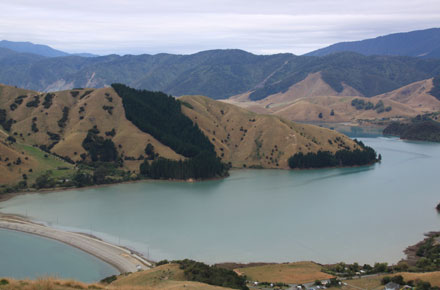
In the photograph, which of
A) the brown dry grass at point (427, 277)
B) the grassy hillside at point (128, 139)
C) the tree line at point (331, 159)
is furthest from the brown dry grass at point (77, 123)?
the brown dry grass at point (427, 277)

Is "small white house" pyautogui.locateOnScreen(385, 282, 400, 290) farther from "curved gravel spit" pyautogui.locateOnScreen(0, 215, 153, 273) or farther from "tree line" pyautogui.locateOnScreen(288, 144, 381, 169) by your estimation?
"tree line" pyautogui.locateOnScreen(288, 144, 381, 169)

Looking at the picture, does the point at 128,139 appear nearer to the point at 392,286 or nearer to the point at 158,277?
the point at 158,277

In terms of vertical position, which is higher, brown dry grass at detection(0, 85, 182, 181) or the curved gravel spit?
brown dry grass at detection(0, 85, 182, 181)

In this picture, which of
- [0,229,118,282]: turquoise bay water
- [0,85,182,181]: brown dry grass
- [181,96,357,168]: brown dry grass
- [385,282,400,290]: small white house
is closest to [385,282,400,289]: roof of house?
[385,282,400,290]: small white house

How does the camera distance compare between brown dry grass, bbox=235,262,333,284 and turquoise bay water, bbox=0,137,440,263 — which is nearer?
brown dry grass, bbox=235,262,333,284

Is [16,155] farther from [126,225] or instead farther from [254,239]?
[254,239]

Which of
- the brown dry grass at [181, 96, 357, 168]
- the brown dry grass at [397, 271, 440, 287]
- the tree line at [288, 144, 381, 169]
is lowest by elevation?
the brown dry grass at [397, 271, 440, 287]

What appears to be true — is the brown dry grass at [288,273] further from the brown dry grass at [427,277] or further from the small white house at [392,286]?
the brown dry grass at [427,277]

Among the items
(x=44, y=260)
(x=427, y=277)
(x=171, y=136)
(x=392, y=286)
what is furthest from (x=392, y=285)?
(x=171, y=136)
